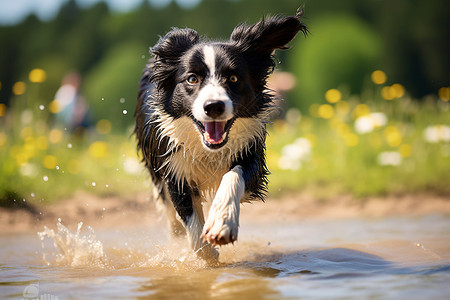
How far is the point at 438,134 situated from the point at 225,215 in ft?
14.3

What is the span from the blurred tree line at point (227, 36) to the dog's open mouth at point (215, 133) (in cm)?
604

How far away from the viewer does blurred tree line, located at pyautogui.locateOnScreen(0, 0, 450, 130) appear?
396 inches

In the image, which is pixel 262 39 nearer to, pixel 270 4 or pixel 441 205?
pixel 441 205

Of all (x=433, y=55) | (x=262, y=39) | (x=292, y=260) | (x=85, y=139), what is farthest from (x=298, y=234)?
(x=433, y=55)

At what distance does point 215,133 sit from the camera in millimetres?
3660

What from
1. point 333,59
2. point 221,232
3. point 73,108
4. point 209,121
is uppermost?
point 333,59

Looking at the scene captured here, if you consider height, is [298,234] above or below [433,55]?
below

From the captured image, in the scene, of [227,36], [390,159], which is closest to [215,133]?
[390,159]

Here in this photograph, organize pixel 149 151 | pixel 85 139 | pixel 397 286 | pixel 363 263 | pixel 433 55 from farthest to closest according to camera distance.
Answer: pixel 433 55 < pixel 85 139 < pixel 149 151 < pixel 363 263 < pixel 397 286

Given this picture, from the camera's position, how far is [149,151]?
4305 mm

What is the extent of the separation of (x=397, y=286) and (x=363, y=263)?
0.73 meters

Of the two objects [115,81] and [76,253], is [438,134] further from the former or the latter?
[115,81]

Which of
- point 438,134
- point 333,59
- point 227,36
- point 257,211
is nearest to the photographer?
point 257,211

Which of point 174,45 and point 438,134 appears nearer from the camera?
point 174,45
